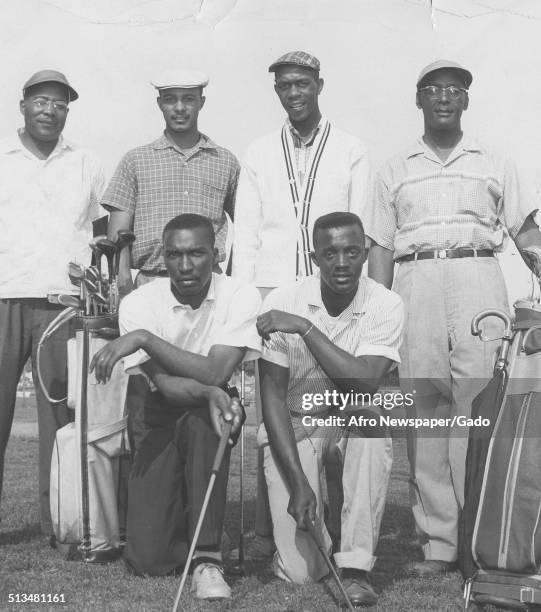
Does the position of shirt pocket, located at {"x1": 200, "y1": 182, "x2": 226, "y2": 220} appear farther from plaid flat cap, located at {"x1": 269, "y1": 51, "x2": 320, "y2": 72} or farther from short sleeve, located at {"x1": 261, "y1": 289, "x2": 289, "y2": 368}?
short sleeve, located at {"x1": 261, "y1": 289, "x2": 289, "y2": 368}

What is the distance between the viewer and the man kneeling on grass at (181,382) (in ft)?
16.6

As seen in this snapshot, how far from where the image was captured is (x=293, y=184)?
6.17 metres

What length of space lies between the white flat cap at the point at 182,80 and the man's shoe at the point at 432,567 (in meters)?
3.19

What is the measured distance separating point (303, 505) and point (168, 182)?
7.89 ft

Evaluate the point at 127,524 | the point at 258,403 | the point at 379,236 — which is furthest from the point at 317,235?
the point at 127,524

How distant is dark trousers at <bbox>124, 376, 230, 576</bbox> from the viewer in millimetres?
5109

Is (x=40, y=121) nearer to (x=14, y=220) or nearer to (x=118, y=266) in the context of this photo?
(x=14, y=220)

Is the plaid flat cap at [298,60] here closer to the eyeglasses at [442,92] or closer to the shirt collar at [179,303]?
the eyeglasses at [442,92]

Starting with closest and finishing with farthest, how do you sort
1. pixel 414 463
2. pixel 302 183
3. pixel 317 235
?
pixel 317 235, pixel 414 463, pixel 302 183

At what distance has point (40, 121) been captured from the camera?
6.42 meters

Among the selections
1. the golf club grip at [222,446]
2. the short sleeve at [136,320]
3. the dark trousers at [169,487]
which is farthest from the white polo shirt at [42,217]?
the golf club grip at [222,446]

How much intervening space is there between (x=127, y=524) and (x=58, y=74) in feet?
9.35

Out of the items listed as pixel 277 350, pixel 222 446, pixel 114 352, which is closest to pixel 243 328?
pixel 277 350

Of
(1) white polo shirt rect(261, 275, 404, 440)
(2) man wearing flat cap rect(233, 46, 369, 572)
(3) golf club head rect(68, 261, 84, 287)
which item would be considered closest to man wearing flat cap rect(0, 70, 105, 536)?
A: (3) golf club head rect(68, 261, 84, 287)
